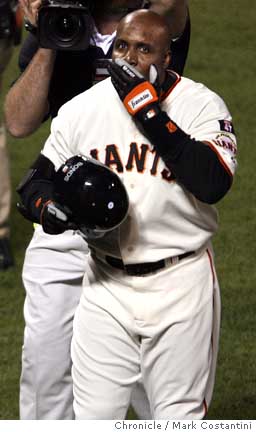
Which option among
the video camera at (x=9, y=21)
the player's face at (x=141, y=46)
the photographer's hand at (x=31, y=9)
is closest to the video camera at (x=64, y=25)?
the photographer's hand at (x=31, y=9)

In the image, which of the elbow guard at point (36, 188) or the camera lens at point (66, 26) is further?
the camera lens at point (66, 26)

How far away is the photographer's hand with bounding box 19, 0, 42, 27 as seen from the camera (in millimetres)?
4668

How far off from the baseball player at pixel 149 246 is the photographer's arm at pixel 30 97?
1.08 feet

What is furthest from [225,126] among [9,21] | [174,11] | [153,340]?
[9,21]

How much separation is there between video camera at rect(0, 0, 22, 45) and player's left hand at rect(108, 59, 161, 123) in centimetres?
83

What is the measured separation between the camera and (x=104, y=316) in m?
4.39

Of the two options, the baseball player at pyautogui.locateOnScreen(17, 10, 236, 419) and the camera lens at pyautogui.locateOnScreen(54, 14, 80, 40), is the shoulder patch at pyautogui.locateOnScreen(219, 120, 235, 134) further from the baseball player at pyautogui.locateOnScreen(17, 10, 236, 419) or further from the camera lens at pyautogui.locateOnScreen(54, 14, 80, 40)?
the camera lens at pyautogui.locateOnScreen(54, 14, 80, 40)

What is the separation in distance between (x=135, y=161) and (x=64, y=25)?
582mm

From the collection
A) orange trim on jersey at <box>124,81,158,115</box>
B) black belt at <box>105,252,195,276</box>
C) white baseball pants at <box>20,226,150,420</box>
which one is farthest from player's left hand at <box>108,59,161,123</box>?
white baseball pants at <box>20,226,150,420</box>

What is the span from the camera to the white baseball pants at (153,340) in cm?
432

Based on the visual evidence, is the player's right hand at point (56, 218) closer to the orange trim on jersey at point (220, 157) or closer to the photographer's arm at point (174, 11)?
the orange trim on jersey at point (220, 157)

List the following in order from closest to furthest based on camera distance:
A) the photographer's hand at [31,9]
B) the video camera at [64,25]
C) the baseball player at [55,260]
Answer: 1. the video camera at [64,25]
2. the photographer's hand at [31,9]
3. the baseball player at [55,260]

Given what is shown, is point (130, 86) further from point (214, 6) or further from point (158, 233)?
point (214, 6)

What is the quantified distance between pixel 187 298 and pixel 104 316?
29 cm
